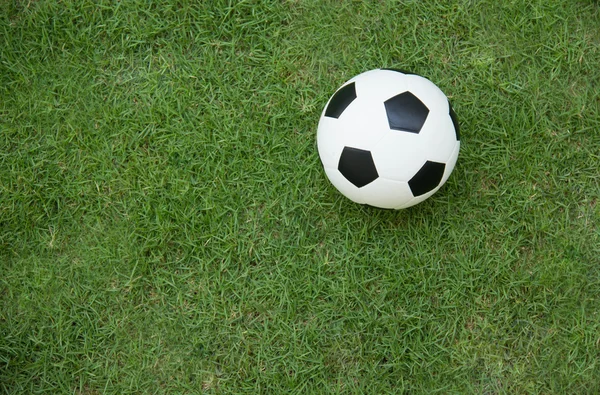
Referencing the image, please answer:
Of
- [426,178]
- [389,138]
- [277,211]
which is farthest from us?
[277,211]

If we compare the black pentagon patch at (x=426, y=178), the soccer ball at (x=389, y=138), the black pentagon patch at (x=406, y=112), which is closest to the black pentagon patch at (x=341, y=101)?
the soccer ball at (x=389, y=138)

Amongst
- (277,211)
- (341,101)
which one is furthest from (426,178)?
(277,211)

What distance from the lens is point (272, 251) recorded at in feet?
9.77

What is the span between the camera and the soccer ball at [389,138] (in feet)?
7.82

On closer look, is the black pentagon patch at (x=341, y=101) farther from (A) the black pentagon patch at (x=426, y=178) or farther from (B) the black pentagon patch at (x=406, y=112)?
(A) the black pentagon patch at (x=426, y=178)

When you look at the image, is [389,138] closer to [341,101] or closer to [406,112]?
[406,112]

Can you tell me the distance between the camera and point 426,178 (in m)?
2.48

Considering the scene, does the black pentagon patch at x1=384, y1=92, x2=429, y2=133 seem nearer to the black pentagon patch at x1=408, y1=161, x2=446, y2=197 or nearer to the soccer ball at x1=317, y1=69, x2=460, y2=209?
the soccer ball at x1=317, y1=69, x2=460, y2=209

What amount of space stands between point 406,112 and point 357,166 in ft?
1.05

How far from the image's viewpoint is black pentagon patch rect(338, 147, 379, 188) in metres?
2.42

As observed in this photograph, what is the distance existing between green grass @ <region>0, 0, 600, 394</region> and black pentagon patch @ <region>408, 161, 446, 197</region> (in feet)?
1.50

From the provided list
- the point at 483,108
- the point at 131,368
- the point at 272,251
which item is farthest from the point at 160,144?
the point at 483,108

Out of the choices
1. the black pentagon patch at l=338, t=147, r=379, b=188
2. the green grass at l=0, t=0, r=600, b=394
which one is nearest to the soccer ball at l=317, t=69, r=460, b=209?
the black pentagon patch at l=338, t=147, r=379, b=188

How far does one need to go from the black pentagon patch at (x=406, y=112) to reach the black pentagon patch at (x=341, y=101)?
181 mm
